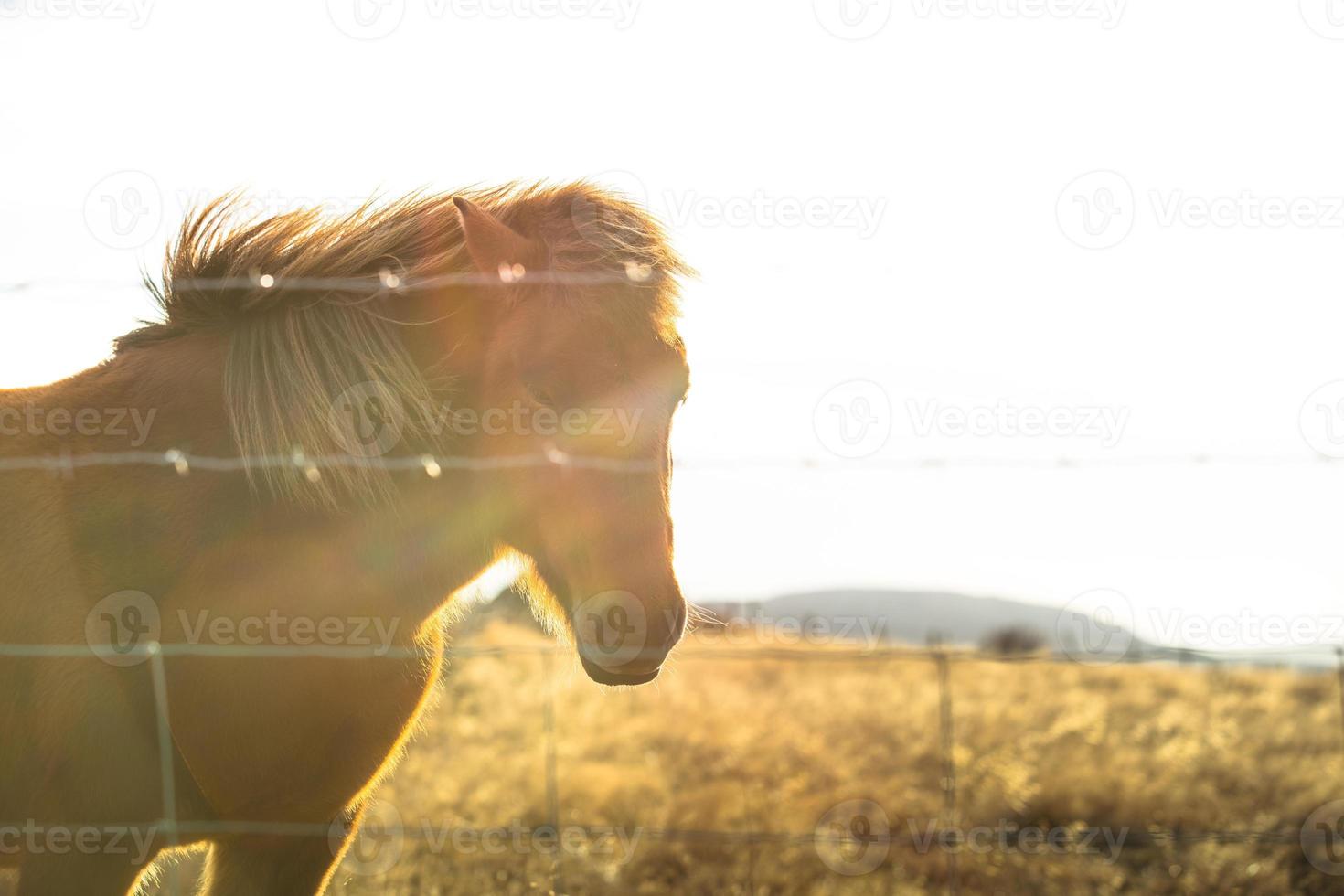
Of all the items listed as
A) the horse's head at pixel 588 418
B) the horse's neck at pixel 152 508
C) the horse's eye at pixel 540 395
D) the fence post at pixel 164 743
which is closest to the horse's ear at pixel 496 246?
the horse's head at pixel 588 418

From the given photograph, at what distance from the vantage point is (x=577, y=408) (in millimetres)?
2412

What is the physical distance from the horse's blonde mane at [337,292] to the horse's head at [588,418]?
0.04 feet

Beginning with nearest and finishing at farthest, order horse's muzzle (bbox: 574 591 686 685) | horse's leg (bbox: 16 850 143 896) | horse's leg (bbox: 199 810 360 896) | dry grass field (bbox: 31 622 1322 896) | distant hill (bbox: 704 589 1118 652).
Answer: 1. horse's leg (bbox: 16 850 143 896)
2. horse's muzzle (bbox: 574 591 686 685)
3. horse's leg (bbox: 199 810 360 896)
4. distant hill (bbox: 704 589 1118 652)
5. dry grass field (bbox: 31 622 1322 896)

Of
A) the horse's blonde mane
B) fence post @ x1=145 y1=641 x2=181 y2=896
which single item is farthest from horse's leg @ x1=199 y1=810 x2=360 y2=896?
the horse's blonde mane

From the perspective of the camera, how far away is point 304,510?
8.14 feet

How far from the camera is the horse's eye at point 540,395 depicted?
2.43m

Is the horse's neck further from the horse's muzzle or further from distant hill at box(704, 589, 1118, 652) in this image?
distant hill at box(704, 589, 1118, 652)

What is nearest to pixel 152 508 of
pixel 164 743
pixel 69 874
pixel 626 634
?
pixel 164 743

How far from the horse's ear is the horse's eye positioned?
273 mm

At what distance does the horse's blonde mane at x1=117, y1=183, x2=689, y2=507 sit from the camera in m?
2.49

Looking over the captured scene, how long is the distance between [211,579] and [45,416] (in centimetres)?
57

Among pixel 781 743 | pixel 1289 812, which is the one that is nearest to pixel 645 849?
pixel 781 743

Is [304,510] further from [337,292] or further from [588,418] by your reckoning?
[588,418]

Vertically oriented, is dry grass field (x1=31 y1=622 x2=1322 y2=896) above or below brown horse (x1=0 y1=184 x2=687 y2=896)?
below
